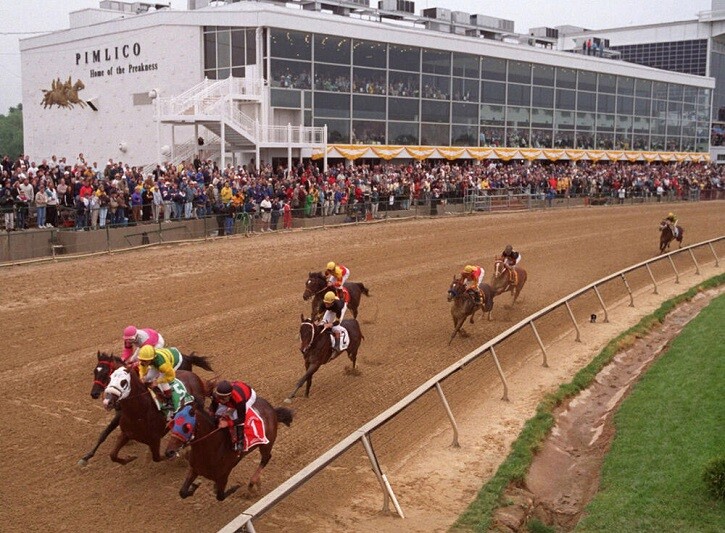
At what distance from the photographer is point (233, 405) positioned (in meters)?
7.65

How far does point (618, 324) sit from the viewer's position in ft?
54.1

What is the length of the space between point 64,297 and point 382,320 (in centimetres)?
666

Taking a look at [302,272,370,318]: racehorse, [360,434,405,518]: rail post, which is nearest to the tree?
[302,272,370,318]: racehorse

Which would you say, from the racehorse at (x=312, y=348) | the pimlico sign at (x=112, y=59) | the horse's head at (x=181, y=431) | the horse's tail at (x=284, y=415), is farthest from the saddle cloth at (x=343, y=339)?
the pimlico sign at (x=112, y=59)

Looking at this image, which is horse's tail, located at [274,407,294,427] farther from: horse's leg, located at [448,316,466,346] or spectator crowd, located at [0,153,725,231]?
spectator crowd, located at [0,153,725,231]

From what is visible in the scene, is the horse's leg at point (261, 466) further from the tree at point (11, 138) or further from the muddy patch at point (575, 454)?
the tree at point (11, 138)

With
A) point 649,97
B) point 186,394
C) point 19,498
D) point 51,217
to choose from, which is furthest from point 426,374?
point 649,97

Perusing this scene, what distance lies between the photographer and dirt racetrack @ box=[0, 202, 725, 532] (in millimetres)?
8062

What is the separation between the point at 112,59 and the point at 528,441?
1339 inches

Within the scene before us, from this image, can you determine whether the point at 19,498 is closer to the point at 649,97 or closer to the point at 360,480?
the point at 360,480

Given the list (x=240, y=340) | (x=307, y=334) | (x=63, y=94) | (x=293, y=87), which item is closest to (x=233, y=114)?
(x=293, y=87)

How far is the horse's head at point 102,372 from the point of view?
8250 millimetres

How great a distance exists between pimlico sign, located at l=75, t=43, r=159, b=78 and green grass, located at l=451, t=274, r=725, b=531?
91.2 feet

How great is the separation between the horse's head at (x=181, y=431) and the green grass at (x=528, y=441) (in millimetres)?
2594
